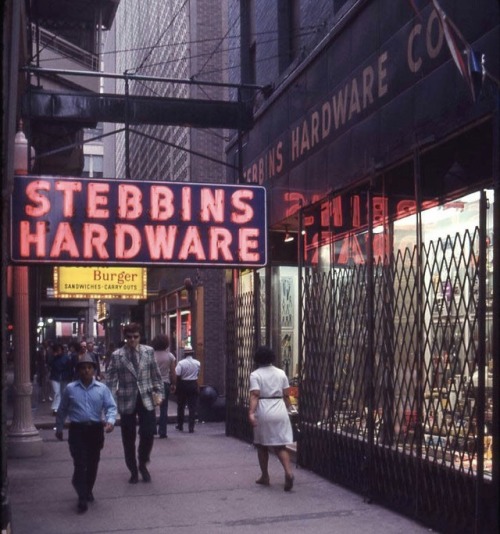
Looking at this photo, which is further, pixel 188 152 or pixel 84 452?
pixel 188 152

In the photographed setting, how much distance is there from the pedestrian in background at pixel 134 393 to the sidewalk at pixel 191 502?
0.36 meters

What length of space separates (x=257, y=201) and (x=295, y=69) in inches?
85.8

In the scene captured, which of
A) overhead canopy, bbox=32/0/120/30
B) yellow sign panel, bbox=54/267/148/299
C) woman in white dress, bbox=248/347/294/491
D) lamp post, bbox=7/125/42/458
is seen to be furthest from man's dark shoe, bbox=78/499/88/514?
overhead canopy, bbox=32/0/120/30

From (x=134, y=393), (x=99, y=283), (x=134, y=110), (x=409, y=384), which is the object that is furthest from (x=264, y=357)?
(x=99, y=283)

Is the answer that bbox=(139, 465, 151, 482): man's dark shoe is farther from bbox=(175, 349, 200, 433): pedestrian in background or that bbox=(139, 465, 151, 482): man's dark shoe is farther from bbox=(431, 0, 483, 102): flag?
bbox=(431, 0, 483, 102): flag

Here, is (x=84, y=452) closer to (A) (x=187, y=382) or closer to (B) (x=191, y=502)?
(B) (x=191, y=502)

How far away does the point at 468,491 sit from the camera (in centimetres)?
742

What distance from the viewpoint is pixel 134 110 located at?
49.9 feet

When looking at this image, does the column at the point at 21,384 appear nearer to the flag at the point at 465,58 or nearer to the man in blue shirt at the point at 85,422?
the man in blue shirt at the point at 85,422

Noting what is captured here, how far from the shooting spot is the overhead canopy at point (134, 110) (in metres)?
15.0

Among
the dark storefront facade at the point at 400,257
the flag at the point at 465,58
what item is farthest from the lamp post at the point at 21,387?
the flag at the point at 465,58

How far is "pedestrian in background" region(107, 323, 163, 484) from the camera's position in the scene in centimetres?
1070

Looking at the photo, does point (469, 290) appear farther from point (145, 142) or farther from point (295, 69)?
point (145, 142)

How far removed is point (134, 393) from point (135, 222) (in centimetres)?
239
